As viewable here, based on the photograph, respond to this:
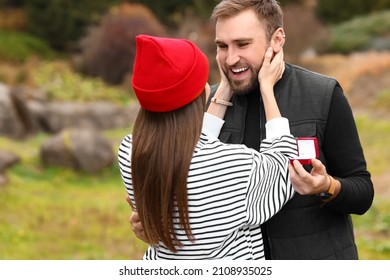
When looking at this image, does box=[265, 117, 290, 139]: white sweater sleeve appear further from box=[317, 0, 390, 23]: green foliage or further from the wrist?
box=[317, 0, 390, 23]: green foliage

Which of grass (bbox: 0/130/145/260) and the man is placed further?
grass (bbox: 0/130/145/260)

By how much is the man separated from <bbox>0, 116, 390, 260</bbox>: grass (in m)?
4.06

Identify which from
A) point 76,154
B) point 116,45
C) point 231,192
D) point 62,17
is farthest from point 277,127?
point 62,17

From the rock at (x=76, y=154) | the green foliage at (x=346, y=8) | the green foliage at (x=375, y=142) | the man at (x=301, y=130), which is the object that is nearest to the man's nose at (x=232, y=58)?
the man at (x=301, y=130)

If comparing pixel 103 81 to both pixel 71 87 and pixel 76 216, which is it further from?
pixel 76 216

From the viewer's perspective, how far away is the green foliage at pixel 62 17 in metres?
21.3

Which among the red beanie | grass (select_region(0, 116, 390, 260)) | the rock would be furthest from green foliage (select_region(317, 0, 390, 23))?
the red beanie

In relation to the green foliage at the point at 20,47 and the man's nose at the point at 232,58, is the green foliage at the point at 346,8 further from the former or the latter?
the man's nose at the point at 232,58

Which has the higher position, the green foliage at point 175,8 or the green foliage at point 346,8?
the green foliage at point 346,8

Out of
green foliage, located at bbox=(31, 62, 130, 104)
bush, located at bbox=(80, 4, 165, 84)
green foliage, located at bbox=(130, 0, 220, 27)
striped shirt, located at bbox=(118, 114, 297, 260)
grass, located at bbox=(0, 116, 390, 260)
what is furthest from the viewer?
green foliage, located at bbox=(130, 0, 220, 27)

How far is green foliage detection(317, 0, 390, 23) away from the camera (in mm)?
25227

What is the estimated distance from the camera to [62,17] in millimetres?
21344

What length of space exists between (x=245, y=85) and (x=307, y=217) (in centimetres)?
58
